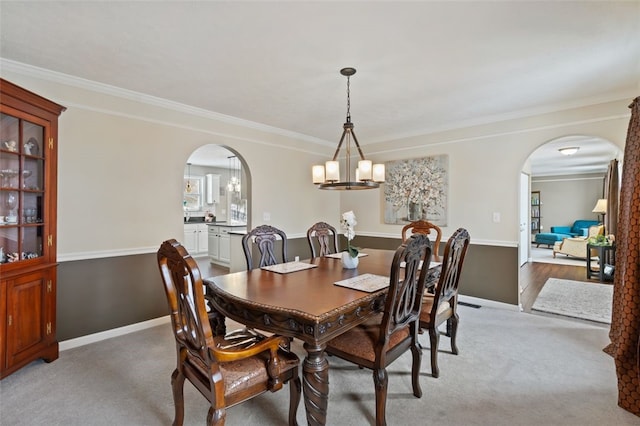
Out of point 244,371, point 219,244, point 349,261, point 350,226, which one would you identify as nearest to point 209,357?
point 244,371

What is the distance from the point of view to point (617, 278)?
2.37 meters

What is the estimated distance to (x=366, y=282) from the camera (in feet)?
7.00

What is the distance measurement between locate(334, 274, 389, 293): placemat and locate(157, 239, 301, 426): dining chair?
58cm

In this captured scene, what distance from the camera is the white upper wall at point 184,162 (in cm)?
286

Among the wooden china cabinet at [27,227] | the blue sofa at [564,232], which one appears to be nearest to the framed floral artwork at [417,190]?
the wooden china cabinet at [27,227]

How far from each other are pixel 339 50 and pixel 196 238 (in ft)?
20.9

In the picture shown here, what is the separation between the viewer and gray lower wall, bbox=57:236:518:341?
9.26 feet

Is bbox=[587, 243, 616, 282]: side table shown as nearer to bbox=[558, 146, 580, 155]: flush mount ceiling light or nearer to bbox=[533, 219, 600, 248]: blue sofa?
bbox=[558, 146, 580, 155]: flush mount ceiling light

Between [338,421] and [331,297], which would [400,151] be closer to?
[331,297]

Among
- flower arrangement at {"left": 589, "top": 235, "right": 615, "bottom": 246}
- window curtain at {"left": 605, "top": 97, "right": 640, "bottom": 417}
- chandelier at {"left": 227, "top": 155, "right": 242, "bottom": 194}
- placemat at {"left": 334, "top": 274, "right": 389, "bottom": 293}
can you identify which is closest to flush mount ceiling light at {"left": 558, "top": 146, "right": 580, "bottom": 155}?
flower arrangement at {"left": 589, "top": 235, "right": 615, "bottom": 246}

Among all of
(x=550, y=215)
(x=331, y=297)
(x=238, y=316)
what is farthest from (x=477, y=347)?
(x=550, y=215)

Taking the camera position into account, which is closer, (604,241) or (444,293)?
(444,293)

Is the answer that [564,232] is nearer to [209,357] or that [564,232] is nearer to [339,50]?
[339,50]

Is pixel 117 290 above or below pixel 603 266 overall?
above
